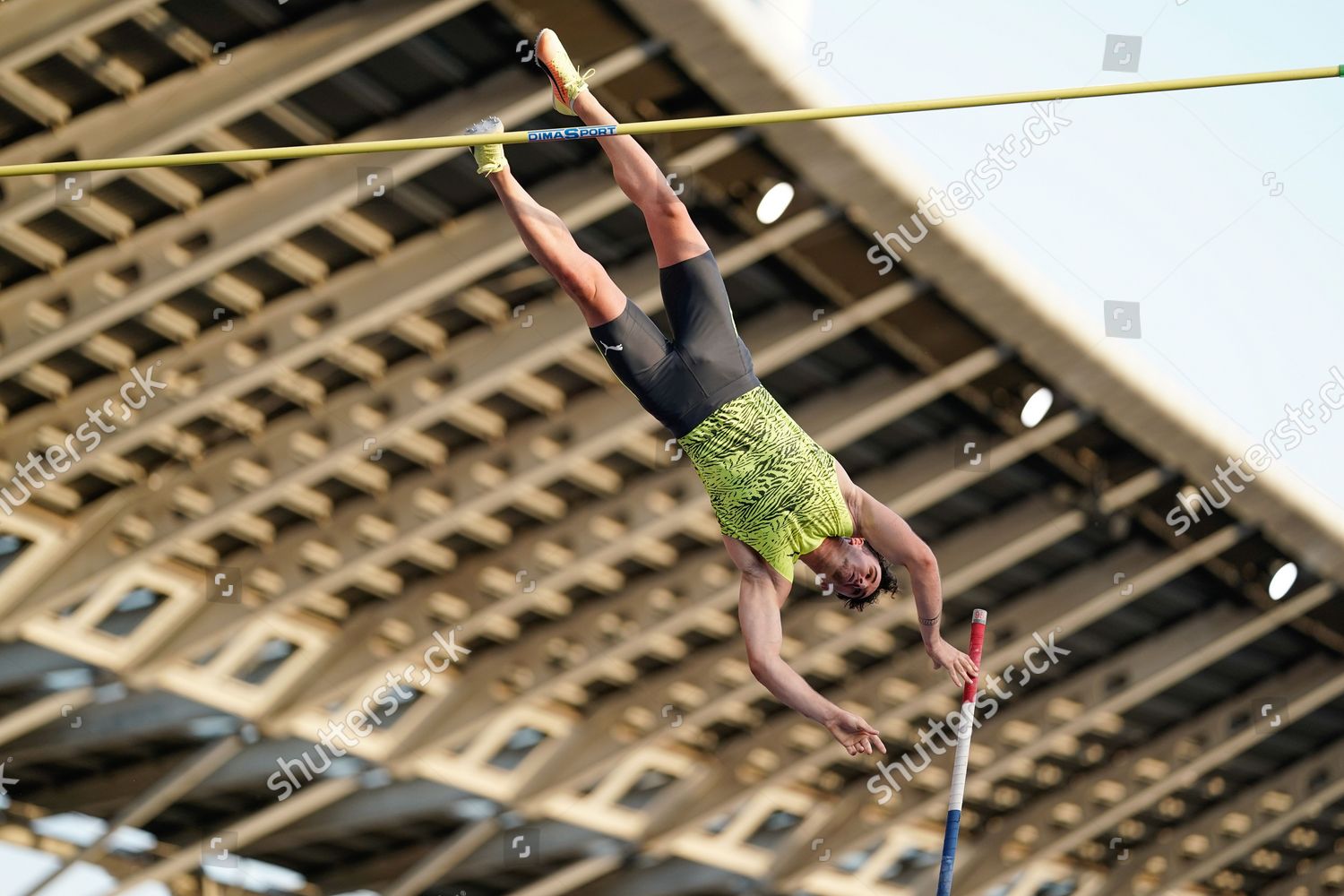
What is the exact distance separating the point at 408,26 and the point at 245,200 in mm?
2698

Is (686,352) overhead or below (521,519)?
below

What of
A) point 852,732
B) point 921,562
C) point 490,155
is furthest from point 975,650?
point 490,155

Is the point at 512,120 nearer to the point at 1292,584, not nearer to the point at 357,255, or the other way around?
the point at 357,255

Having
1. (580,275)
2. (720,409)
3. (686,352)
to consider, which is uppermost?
(580,275)

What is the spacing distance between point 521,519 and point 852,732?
13583 millimetres

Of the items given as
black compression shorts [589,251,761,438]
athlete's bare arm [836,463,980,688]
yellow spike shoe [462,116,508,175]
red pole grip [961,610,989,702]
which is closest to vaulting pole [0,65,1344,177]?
yellow spike shoe [462,116,508,175]

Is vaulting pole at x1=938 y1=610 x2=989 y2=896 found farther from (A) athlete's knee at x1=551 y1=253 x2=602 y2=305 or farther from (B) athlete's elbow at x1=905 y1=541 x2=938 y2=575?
(A) athlete's knee at x1=551 y1=253 x2=602 y2=305

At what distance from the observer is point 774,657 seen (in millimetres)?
7879

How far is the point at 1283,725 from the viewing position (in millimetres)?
25188

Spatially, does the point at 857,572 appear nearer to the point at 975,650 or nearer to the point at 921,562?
the point at 921,562

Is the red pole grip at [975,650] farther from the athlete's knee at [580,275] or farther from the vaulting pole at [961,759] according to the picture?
the athlete's knee at [580,275]

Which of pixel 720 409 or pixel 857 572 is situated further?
pixel 857 572

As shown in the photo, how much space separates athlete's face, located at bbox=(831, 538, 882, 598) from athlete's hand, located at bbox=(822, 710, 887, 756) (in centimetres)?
71

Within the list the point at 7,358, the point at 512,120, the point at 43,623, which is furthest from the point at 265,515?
the point at 512,120
